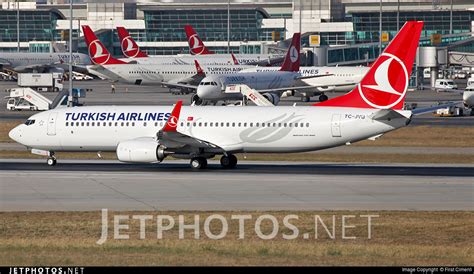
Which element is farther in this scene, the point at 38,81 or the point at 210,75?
the point at 38,81

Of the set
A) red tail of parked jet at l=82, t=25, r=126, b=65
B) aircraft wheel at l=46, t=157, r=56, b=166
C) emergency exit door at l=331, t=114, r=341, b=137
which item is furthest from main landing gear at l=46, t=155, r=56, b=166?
red tail of parked jet at l=82, t=25, r=126, b=65

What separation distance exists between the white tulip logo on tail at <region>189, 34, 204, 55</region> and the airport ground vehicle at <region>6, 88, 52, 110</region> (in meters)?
65.0

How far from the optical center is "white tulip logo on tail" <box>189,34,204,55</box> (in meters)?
171

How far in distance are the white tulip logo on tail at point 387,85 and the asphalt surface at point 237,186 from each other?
10.8 feet

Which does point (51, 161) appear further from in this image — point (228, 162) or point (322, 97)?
point (322, 97)

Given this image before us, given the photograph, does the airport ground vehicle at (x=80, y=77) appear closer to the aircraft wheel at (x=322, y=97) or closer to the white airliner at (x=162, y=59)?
the white airliner at (x=162, y=59)

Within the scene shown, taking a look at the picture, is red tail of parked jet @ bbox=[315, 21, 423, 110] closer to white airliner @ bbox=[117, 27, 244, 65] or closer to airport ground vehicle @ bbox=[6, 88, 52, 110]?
airport ground vehicle @ bbox=[6, 88, 52, 110]

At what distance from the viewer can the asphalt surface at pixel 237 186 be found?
41031 millimetres

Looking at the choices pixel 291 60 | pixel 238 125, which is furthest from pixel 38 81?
pixel 238 125

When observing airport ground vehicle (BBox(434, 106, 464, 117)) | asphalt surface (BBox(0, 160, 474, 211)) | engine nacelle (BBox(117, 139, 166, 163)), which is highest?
airport ground vehicle (BBox(434, 106, 464, 117))

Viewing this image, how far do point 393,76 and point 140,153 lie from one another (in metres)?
12.2

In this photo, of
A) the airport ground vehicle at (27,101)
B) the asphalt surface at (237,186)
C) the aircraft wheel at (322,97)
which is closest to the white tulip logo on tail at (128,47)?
the aircraft wheel at (322,97)

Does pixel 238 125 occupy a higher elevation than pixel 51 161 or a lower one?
higher

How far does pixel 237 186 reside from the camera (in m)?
46.4
